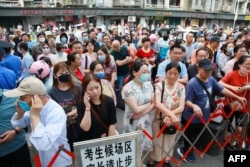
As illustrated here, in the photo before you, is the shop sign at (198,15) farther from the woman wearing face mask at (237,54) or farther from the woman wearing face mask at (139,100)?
the woman wearing face mask at (139,100)

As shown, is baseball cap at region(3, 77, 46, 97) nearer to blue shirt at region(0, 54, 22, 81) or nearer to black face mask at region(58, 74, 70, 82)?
black face mask at region(58, 74, 70, 82)

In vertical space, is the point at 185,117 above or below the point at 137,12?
below

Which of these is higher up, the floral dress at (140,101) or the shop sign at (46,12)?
the shop sign at (46,12)

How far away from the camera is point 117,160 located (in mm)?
2301

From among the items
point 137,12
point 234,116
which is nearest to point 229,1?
point 137,12

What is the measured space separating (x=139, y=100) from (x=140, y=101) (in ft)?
0.08

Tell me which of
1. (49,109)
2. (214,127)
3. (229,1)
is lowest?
(214,127)

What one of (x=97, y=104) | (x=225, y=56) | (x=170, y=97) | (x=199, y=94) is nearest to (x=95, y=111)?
(x=97, y=104)

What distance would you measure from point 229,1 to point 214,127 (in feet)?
142

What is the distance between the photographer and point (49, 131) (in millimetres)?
2092

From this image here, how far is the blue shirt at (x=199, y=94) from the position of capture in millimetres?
3467

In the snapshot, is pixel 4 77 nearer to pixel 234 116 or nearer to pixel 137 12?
pixel 234 116

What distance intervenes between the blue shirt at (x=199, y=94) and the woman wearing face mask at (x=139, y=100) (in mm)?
641

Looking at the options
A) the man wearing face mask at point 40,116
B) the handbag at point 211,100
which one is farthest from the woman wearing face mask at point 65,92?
the handbag at point 211,100
